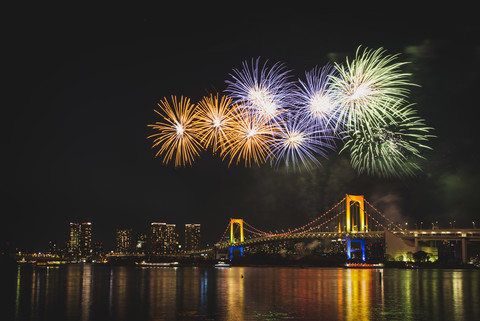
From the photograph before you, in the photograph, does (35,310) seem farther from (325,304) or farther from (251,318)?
(325,304)

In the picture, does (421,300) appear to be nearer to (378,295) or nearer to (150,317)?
(378,295)

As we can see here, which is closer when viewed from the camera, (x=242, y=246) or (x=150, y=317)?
(x=150, y=317)

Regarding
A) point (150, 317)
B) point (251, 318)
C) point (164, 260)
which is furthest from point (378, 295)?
point (164, 260)

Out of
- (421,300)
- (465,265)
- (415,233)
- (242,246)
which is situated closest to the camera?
(421,300)

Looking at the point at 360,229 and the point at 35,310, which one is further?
the point at 360,229

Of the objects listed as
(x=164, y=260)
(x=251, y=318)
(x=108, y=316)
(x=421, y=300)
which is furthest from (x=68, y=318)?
(x=164, y=260)

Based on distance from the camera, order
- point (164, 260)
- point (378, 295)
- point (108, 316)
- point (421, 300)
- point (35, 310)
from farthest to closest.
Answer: point (164, 260), point (378, 295), point (421, 300), point (35, 310), point (108, 316)

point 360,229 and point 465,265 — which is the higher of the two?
point 360,229

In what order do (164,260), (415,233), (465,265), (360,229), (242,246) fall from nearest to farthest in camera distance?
(465,265)
(415,233)
(360,229)
(242,246)
(164,260)

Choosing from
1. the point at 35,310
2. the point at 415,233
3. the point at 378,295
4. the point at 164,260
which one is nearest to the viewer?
the point at 35,310
